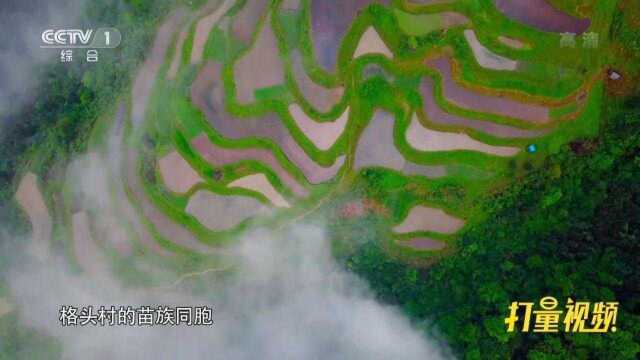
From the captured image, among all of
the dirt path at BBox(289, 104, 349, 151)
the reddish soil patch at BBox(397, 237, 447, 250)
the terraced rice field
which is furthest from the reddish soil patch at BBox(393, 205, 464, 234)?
the dirt path at BBox(289, 104, 349, 151)

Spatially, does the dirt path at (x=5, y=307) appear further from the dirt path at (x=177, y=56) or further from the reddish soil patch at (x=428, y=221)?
the reddish soil patch at (x=428, y=221)

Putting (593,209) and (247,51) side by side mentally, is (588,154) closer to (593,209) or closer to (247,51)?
(593,209)

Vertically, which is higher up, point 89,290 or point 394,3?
point 394,3

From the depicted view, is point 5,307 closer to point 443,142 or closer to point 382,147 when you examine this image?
point 382,147

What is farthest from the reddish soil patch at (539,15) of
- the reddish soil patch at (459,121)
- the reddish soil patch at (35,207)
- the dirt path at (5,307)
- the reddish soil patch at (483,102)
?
the dirt path at (5,307)

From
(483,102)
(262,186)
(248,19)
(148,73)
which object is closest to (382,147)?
(483,102)

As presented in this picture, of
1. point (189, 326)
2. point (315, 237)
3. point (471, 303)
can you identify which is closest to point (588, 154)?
point (471, 303)
